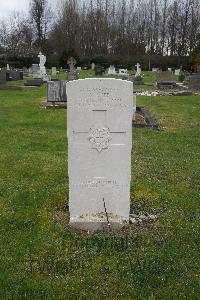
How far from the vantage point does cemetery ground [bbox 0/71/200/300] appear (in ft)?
13.5

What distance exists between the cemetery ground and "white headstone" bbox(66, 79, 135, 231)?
322 millimetres

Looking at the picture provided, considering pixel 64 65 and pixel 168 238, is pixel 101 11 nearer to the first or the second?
Answer: pixel 64 65

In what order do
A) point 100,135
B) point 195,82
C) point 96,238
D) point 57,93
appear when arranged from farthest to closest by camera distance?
point 195,82 < point 57,93 < point 100,135 < point 96,238

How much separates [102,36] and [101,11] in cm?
714

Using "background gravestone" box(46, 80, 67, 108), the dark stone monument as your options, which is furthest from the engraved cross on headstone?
the dark stone monument

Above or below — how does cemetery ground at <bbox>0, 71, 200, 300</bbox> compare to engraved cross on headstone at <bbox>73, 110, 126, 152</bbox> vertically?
below

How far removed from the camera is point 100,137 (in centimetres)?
524

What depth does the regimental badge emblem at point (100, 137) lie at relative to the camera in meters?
5.24

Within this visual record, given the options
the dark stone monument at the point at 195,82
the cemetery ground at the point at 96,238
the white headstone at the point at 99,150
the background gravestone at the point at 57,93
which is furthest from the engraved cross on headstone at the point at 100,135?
the dark stone monument at the point at 195,82

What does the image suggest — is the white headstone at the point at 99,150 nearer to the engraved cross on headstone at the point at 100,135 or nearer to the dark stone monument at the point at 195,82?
the engraved cross on headstone at the point at 100,135

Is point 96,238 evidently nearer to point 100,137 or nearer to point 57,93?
point 100,137

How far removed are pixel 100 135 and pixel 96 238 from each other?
1.27 metres

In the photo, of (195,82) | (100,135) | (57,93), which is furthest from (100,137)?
(195,82)

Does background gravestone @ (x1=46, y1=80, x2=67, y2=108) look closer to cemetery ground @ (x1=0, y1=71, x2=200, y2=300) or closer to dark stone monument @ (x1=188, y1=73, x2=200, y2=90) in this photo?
cemetery ground @ (x1=0, y1=71, x2=200, y2=300)
